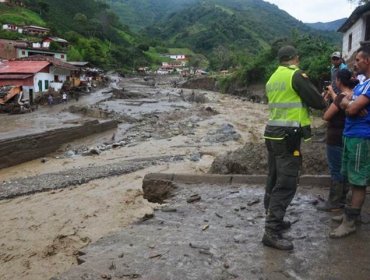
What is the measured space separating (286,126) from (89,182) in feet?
28.8

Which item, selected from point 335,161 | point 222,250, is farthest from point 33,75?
point 222,250

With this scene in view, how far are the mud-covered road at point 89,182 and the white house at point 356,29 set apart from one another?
8.25 meters

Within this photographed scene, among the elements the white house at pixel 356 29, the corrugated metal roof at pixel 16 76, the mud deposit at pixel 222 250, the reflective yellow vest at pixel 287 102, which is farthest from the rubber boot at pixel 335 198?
the corrugated metal roof at pixel 16 76

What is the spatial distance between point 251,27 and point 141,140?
450 ft

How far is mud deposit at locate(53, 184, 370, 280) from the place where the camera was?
379 cm

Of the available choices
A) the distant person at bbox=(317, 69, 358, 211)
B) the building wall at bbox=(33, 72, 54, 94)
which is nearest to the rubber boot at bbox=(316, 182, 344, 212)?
the distant person at bbox=(317, 69, 358, 211)

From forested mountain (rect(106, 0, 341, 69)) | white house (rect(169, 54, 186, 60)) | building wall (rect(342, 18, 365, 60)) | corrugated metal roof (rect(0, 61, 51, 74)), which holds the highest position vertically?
forested mountain (rect(106, 0, 341, 69))

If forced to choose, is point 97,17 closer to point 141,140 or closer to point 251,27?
point 251,27

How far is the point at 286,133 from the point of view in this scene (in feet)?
14.0

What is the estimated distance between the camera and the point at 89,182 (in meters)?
12.0

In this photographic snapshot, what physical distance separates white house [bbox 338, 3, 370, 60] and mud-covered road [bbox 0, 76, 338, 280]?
8246mm

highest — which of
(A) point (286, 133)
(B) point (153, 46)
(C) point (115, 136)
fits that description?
(B) point (153, 46)

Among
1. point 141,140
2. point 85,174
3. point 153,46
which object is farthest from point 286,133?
point 153,46

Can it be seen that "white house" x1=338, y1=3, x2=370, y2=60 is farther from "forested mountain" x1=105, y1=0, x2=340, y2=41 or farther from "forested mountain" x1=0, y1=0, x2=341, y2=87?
"forested mountain" x1=105, y1=0, x2=340, y2=41
